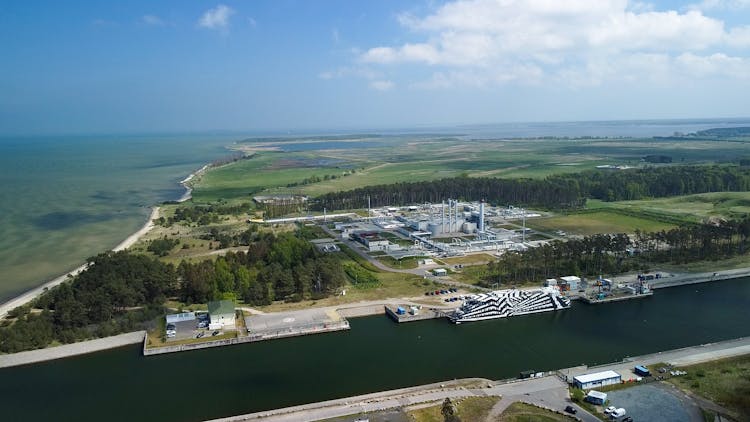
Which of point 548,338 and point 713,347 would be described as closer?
point 713,347

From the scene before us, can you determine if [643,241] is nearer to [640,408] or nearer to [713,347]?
[713,347]

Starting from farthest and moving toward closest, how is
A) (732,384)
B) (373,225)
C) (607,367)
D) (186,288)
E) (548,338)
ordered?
(373,225) → (186,288) → (548,338) → (607,367) → (732,384)

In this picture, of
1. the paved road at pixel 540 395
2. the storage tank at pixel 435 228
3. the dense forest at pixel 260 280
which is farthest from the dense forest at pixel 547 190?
the paved road at pixel 540 395

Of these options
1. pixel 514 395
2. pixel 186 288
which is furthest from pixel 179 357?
pixel 514 395

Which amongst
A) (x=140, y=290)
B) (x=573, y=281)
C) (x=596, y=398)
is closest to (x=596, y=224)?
(x=573, y=281)

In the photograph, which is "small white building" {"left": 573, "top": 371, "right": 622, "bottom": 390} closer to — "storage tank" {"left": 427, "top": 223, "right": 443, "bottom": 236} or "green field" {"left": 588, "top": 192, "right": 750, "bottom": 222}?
"storage tank" {"left": 427, "top": 223, "right": 443, "bottom": 236}

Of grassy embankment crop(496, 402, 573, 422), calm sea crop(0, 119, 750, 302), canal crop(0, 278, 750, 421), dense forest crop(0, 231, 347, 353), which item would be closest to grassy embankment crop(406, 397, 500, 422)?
grassy embankment crop(496, 402, 573, 422)
